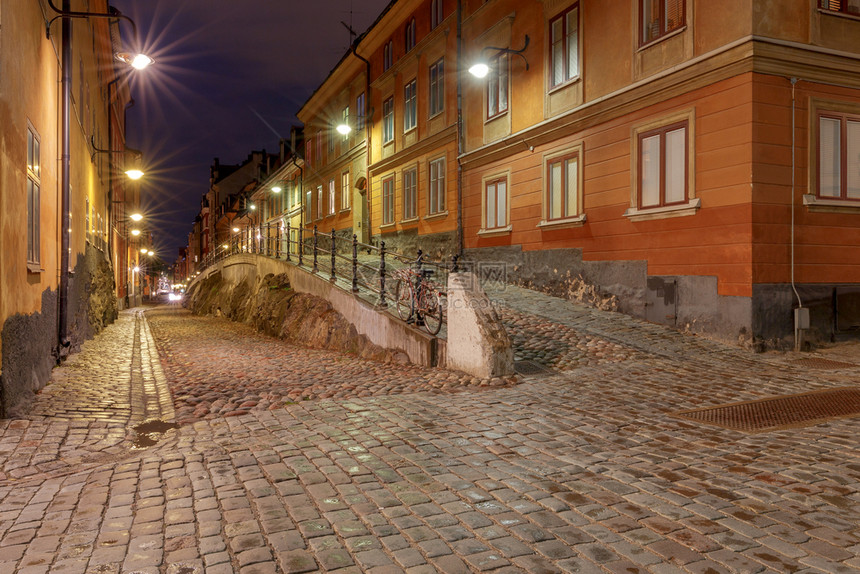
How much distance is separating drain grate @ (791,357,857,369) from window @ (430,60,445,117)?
1381 cm

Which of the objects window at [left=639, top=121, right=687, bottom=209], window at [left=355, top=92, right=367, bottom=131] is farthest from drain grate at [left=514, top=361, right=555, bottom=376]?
window at [left=355, top=92, right=367, bottom=131]

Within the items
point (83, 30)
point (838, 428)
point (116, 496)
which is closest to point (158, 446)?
point (116, 496)

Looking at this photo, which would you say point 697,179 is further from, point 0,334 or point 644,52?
point 0,334

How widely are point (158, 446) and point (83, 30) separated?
12655 millimetres

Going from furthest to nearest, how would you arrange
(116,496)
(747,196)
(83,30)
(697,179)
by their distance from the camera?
(83,30)
(697,179)
(747,196)
(116,496)

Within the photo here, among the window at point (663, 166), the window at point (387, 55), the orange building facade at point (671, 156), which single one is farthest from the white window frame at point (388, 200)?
the window at point (663, 166)

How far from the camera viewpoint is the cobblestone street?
2.95 m

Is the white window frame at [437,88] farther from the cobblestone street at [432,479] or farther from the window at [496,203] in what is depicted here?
the cobblestone street at [432,479]

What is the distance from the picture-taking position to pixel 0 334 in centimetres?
548

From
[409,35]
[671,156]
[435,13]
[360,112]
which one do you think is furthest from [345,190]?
[671,156]

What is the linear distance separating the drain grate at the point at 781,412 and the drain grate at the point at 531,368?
2479 millimetres

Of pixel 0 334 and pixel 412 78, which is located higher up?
pixel 412 78

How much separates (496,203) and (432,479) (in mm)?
13226

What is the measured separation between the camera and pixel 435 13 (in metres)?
19.9
